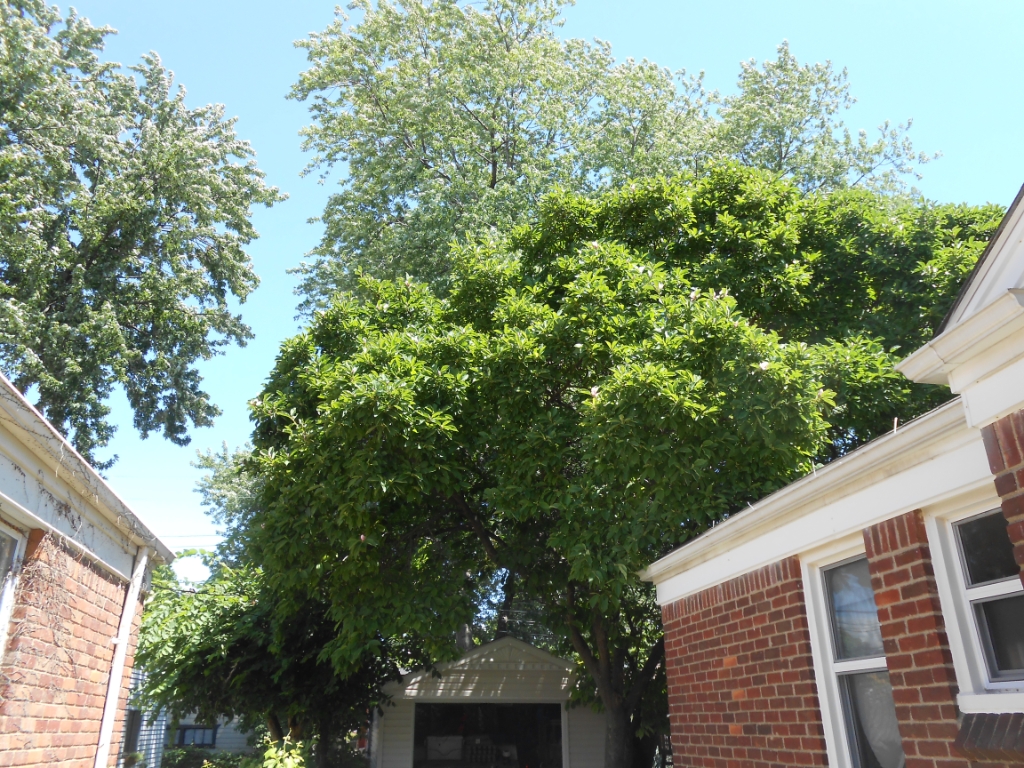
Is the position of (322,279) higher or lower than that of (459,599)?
higher

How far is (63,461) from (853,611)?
4.99 metres

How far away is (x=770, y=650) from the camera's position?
5.79 meters

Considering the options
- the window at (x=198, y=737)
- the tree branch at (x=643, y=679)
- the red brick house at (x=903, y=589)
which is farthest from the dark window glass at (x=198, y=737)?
the red brick house at (x=903, y=589)

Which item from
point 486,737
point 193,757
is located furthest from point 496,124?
point 193,757

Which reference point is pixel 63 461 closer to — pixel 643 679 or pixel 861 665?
pixel 861 665

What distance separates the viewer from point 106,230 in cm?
1986

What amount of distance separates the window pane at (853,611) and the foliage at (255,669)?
11.3 metres

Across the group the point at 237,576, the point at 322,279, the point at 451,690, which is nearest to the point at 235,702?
the point at 237,576

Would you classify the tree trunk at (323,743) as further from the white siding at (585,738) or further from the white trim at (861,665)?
the white trim at (861,665)

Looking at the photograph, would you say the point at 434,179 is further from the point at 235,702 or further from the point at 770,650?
the point at 770,650

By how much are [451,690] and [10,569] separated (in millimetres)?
12834

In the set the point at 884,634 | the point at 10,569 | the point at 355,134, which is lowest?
the point at 884,634

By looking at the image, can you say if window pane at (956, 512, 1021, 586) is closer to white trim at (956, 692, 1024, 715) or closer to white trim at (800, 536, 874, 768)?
white trim at (956, 692, 1024, 715)

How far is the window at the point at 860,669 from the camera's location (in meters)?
4.84
